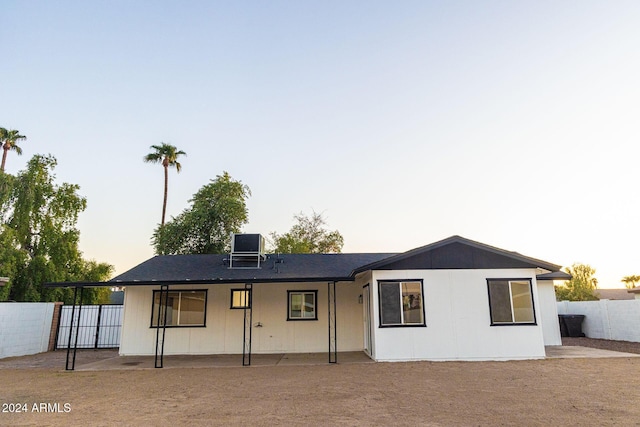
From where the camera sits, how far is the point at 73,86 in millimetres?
12508

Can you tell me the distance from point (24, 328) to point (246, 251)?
7820 millimetres

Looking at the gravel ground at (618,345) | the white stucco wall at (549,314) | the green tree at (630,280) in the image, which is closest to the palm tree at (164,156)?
the white stucco wall at (549,314)

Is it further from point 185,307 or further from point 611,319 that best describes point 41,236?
point 611,319

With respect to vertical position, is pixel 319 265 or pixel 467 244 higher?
pixel 467 244

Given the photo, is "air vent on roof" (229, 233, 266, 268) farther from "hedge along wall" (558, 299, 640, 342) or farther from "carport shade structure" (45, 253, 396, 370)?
"hedge along wall" (558, 299, 640, 342)

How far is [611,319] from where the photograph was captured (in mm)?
14633

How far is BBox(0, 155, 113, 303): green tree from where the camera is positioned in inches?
771

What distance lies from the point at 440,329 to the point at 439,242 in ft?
7.70

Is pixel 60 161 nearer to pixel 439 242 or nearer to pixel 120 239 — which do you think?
pixel 120 239

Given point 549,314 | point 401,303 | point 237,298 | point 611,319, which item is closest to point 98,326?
point 237,298

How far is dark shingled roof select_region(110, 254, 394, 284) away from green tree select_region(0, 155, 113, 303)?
33.7 feet

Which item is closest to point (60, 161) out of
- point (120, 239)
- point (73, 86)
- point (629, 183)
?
point (120, 239)

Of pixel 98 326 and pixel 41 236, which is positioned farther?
pixel 41 236

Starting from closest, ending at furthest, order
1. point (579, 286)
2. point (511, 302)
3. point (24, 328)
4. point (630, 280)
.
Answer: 1. point (511, 302)
2. point (24, 328)
3. point (579, 286)
4. point (630, 280)
